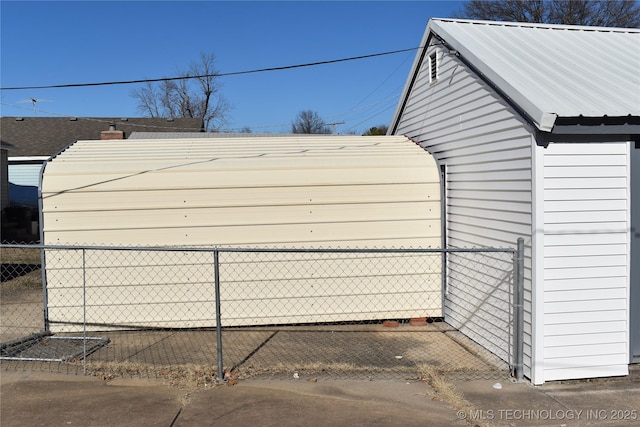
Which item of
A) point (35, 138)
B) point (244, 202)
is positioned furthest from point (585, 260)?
point (35, 138)

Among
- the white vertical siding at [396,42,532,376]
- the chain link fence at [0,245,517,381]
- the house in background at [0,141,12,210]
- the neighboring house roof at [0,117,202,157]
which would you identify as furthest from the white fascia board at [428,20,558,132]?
the neighboring house roof at [0,117,202,157]

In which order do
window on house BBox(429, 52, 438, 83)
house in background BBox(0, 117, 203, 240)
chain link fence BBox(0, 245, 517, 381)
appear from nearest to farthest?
chain link fence BBox(0, 245, 517, 381)
window on house BBox(429, 52, 438, 83)
house in background BBox(0, 117, 203, 240)

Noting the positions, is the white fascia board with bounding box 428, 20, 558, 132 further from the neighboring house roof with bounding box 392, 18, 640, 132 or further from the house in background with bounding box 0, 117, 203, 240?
the house in background with bounding box 0, 117, 203, 240

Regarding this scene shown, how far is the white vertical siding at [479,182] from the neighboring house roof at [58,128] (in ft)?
74.9

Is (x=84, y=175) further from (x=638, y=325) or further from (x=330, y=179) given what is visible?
(x=638, y=325)

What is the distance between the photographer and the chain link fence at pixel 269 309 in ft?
20.8

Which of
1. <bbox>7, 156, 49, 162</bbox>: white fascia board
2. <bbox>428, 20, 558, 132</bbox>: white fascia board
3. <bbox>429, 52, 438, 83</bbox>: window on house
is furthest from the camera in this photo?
<bbox>7, 156, 49, 162</bbox>: white fascia board

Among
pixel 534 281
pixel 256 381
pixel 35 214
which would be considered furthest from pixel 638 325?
pixel 35 214

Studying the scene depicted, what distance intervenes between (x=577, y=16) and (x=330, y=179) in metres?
29.3

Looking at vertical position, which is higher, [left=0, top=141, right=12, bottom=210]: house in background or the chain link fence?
[left=0, top=141, right=12, bottom=210]: house in background

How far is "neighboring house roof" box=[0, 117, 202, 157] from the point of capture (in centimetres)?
2795

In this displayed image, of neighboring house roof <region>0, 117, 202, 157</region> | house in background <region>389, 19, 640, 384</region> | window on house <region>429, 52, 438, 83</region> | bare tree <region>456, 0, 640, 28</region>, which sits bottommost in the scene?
house in background <region>389, 19, 640, 384</region>

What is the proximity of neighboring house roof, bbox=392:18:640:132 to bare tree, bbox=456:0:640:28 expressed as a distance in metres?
24.7

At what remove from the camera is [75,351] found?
634 centimetres
